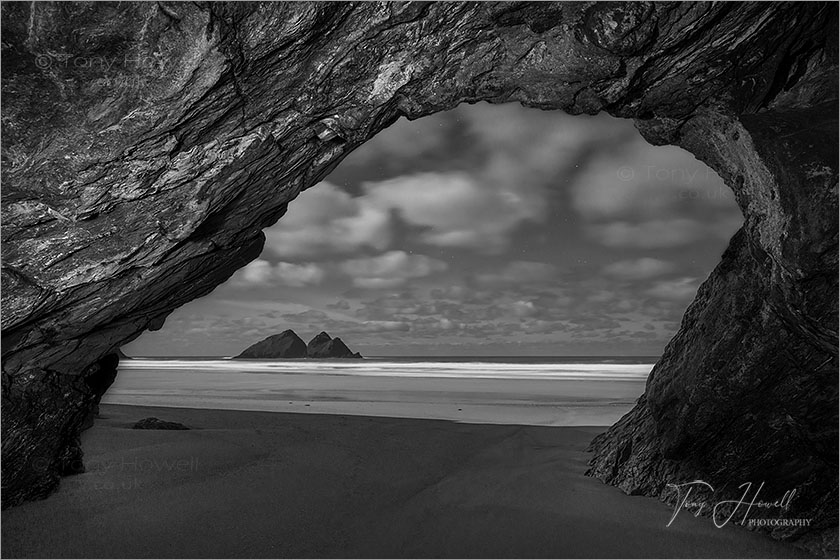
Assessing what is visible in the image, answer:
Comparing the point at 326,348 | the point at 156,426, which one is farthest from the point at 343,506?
the point at 326,348

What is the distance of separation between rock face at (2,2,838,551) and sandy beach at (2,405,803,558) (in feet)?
2.53

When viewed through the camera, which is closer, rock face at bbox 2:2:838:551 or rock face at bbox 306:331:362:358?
rock face at bbox 2:2:838:551

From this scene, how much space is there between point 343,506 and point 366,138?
14.7 ft

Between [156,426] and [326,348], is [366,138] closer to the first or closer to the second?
[156,426]

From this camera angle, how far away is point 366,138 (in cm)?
568

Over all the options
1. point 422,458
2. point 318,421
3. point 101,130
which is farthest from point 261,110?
point 318,421

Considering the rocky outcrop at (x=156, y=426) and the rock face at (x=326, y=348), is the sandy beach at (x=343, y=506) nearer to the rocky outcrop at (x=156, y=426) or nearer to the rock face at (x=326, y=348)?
the rocky outcrop at (x=156, y=426)

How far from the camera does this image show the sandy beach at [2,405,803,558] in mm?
4828

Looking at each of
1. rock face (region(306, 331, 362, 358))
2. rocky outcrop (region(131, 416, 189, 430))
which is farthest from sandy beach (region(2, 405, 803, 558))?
rock face (region(306, 331, 362, 358))
